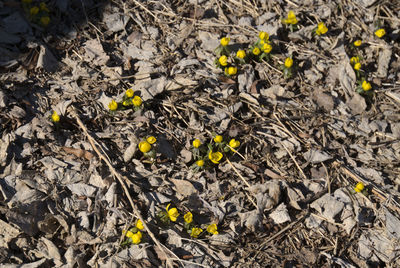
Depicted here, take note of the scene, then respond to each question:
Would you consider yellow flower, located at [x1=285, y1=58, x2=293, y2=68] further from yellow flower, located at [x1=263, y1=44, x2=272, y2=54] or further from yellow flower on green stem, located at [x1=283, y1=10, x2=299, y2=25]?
yellow flower on green stem, located at [x1=283, y1=10, x2=299, y2=25]

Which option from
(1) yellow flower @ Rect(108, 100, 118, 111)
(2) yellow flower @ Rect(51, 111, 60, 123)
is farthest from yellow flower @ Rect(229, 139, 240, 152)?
(2) yellow flower @ Rect(51, 111, 60, 123)

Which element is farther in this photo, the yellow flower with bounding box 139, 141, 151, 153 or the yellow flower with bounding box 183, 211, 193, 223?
the yellow flower with bounding box 139, 141, 151, 153

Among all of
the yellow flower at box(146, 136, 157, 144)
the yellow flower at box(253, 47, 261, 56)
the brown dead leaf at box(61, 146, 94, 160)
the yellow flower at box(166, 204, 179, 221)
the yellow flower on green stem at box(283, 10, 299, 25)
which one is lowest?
the yellow flower at box(166, 204, 179, 221)

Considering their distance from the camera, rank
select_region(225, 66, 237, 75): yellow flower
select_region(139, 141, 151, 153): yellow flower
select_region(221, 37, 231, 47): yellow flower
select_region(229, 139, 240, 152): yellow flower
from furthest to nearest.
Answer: select_region(221, 37, 231, 47): yellow flower < select_region(225, 66, 237, 75): yellow flower < select_region(229, 139, 240, 152): yellow flower < select_region(139, 141, 151, 153): yellow flower

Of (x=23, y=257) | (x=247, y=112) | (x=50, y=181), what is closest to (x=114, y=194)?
(x=50, y=181)

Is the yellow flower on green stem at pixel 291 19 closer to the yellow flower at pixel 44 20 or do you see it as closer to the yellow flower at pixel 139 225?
the yellow flower at pixel 44 20

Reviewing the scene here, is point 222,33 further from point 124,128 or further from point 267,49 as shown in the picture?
point 124,128
